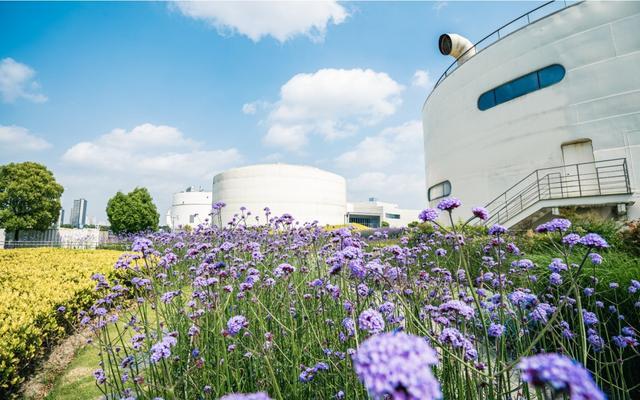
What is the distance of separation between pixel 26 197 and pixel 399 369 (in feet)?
120

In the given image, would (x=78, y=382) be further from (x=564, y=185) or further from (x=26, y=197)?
(x=26, y=197)

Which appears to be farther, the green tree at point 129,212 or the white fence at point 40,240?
the green tree at point 129,212

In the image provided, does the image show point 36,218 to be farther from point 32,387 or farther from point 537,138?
point 537,138

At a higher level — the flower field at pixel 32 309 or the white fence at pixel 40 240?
the white fence at pixel 40 240

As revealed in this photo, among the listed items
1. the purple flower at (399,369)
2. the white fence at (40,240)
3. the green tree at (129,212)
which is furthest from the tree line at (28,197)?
the purple flower at (399,369)

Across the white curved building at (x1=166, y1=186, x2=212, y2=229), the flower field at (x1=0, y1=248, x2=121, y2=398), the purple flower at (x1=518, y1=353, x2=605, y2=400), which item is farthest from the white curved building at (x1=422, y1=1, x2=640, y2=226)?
the white curved building at (x1=166, y1=186, x2=212, y2=229)

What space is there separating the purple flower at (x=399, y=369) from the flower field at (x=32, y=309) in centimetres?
475

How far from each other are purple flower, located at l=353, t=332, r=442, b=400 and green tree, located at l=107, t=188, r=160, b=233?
4201cm

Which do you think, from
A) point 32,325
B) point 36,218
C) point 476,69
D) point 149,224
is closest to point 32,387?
point 32,325

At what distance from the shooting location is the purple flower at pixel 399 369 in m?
0.68

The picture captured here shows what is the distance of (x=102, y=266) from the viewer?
26.2 ft

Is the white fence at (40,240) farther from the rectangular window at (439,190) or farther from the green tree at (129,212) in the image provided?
the rectangular window at (439,190)

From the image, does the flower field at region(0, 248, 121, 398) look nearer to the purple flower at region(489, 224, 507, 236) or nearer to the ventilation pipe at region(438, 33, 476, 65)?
the purple flower at region(489, 224, 507, 236)

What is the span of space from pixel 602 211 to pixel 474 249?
27.0ft
